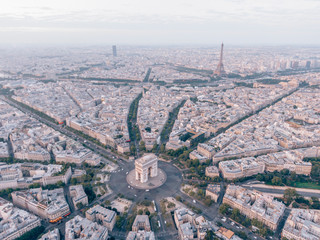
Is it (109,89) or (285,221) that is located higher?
(109,89)

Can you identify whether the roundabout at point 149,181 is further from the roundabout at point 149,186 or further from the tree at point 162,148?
the tree at point 162,148

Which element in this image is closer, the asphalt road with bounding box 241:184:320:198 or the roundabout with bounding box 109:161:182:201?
the roundabout with bounding box 109:161:182:201

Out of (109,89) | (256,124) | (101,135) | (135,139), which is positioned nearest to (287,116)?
(256,124)

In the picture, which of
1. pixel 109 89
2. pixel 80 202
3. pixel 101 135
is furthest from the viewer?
pixel 109 89

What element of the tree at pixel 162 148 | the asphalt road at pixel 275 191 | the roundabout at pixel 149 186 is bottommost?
the asphalt road at pixel 275 191

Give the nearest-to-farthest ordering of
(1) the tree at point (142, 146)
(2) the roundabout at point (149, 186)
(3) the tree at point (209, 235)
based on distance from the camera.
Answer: (3) the tree at point (209, 235) < (2) the roundabout at point (149, 186) < (1) the tree at point (142, 146)

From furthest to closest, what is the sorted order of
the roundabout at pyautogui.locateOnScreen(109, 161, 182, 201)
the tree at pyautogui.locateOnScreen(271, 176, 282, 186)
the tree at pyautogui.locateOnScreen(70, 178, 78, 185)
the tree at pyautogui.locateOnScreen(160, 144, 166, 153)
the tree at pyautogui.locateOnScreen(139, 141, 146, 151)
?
1. the tree at pyautogui.locateOnScreen(139, 141, 146, 151)
2. the tree at pyautogui.locateOnScreen(160, 144, 166, 153)
3. the tree at pyautogui.locateOnScreen(271, 176, 282, 186)
4. the tree at pyautogui.locateOnScreen(70, 178, 78, 185)
5. the roundabout at pyautogui.locateOnScreen(109, 161, 182, 201)

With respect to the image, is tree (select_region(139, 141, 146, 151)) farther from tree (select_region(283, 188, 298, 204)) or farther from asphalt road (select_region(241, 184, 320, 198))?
tree (select_region(283, 188, 298, 204))

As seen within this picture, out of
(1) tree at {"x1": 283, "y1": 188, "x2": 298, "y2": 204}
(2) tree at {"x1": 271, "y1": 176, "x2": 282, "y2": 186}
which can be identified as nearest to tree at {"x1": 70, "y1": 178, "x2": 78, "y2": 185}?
(2) tree at {"x1": 271, "y1": 176, "x2": 282, "y2": 186}

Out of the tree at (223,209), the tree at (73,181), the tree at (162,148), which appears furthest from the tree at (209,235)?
the tree at (162,148)

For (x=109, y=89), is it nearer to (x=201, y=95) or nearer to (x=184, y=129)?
(x=201, y=95)

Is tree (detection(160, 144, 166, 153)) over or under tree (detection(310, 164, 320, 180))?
over
